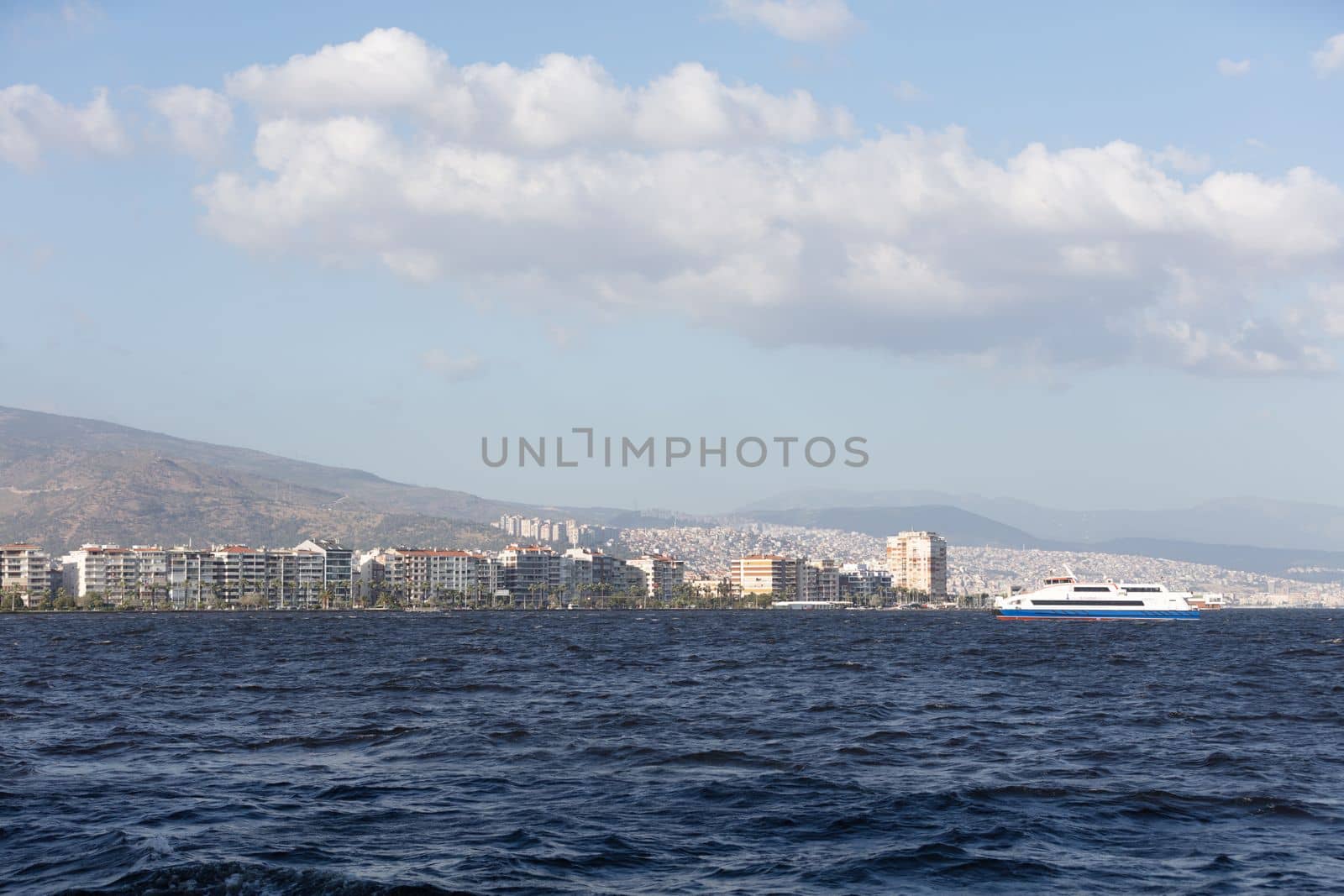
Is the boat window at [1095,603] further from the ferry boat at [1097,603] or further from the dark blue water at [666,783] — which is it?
the dark blue water at [666,783]

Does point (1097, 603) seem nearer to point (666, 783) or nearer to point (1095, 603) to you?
point (1095, 603)

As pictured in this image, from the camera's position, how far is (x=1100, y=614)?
529 feet

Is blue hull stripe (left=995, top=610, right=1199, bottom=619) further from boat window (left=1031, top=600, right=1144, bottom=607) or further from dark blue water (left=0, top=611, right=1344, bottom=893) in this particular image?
dark blue water (left=0, top=611, right=1344, bottom=893)

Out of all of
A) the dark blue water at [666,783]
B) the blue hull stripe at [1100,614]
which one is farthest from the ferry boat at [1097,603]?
the dark blue water at [666,783]

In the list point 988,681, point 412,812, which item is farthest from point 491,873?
point 988,681

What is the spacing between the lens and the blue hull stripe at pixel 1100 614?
531ft

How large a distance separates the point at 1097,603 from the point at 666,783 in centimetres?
14803

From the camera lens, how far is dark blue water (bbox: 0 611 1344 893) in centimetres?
1788

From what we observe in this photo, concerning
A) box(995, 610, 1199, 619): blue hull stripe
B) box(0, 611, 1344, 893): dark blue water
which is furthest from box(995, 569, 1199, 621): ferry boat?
box(0, 611, 1344, 893): dark blue water

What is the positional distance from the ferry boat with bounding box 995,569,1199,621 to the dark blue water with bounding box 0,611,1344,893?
113 metres

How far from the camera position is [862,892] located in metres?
16.9

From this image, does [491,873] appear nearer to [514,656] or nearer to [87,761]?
[87,761]

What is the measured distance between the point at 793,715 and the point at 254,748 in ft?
49.9

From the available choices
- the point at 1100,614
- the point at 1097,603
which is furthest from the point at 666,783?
the point at 1097,603
